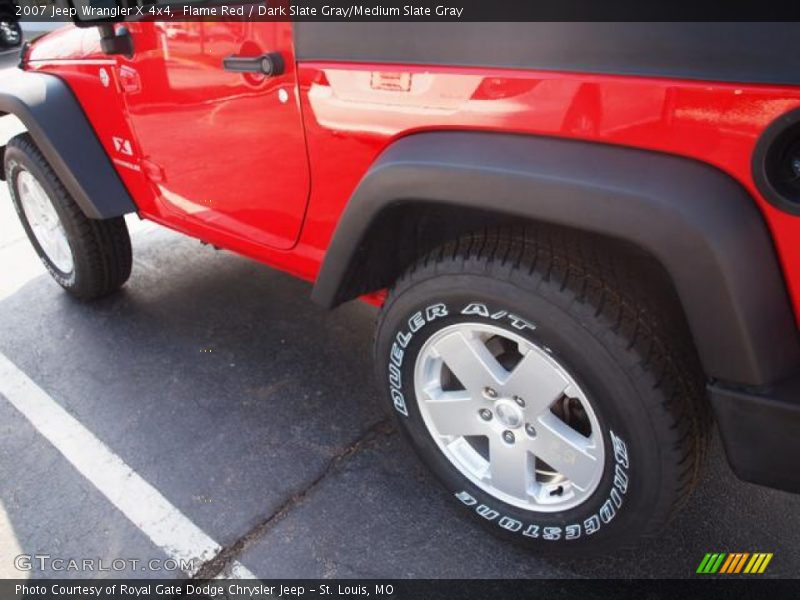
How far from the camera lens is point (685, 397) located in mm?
1479

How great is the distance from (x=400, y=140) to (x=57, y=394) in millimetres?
2044

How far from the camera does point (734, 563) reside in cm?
188

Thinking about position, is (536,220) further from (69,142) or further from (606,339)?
(69,142)

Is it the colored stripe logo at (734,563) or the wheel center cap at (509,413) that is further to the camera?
the colored stripe logo at (734,563)

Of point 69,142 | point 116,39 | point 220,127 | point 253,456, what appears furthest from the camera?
point 69,142

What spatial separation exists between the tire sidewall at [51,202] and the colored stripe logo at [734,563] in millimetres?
2861

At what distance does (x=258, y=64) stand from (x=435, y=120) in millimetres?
604

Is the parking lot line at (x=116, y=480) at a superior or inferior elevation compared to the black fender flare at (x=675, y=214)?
inferior

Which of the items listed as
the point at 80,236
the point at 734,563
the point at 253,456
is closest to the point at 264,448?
the point at 253,456

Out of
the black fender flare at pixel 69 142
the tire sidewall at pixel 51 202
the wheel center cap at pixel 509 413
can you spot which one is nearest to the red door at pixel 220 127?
the black fender flare at pixel 69 142

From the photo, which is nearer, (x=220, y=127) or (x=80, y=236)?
(x=220, y=127)

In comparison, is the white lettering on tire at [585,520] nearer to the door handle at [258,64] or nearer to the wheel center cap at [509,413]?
the wheel center cap at [509,413]

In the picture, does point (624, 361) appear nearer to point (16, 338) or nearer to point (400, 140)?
point (400, 140)

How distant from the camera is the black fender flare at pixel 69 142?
2729mm
